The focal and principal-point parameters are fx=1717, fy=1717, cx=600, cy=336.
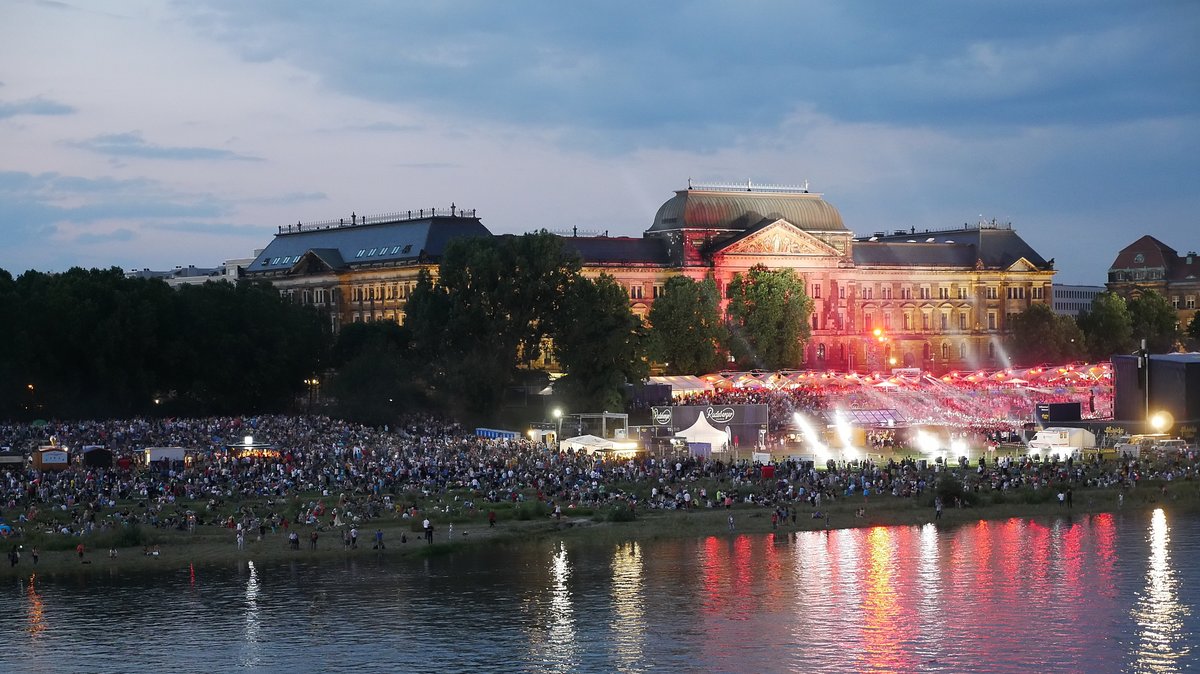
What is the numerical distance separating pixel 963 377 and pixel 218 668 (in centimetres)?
10630

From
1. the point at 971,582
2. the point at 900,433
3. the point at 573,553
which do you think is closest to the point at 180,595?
the point at 573,553

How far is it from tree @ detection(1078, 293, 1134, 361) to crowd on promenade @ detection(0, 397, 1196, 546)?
312ft

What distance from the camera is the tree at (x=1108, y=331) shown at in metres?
188

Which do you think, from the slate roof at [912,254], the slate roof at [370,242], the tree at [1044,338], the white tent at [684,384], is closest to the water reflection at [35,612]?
the white tent at [684,384]

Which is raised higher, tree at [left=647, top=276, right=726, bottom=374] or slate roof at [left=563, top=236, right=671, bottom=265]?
slate roof at [left=563, top=236, right=671, bottom=265]

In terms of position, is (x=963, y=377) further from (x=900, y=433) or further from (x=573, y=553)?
(x=573, y=553)

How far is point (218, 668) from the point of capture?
51281 millimetres

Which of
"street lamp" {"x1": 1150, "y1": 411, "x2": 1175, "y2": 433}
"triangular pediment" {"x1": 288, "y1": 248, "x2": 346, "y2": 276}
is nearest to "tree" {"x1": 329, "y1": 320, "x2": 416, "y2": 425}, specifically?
"triangular pediment" {"x1": 288, "y1": 248, "x2": 346, "y2": 276}

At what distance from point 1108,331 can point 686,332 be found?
61.0m

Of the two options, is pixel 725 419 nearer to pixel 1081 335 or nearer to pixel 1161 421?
pixel 1161 421

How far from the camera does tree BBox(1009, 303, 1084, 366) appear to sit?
182 meters

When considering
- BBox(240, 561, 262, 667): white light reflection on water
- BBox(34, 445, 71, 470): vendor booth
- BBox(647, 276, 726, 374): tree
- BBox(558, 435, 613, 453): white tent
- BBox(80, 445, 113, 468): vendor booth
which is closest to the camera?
BBox(240, 561, 262, 667): white light reflection on water

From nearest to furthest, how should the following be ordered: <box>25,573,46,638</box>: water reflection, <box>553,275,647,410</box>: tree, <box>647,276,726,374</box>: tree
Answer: <box>25,573,46,638</box>: water reflection → <box>553,275,647,410</box>: tree → <box>647,276,726,374</box>: tree

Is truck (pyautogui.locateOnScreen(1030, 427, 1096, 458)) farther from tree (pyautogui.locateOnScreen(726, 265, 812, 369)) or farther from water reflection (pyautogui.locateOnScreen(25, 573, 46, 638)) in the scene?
tree (pyautogui.locateOnScreen(726, 265, 812, 369))
